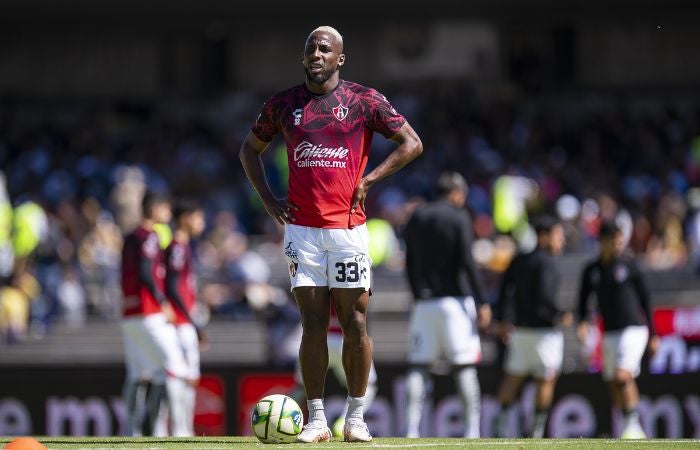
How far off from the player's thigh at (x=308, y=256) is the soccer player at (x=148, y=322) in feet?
16.7

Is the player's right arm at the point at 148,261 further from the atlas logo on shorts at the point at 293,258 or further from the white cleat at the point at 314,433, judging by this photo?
the white cleat at the point at 314,433

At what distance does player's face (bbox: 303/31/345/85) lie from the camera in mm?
8906

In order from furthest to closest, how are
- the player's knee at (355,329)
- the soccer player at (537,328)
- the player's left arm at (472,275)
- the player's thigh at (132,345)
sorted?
the soccer player at (537,328), the player's thigh at (132,345), the player's left arm at (472,275), the player's knee at (355,329)

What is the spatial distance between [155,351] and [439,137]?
47.5 ft

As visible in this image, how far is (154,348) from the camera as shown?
46.3 feet

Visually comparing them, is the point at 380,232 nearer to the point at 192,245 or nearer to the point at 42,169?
the point at 192,245

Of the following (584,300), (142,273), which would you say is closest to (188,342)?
(142,273)

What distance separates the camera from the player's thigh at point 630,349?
1433 centimetres

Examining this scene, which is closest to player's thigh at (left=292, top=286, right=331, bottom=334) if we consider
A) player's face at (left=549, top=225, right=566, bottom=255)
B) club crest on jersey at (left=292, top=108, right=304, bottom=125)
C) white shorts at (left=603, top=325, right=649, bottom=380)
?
club crest on jersey at (left=292, top=108, right=304, bottom=125)

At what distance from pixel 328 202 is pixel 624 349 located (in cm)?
623

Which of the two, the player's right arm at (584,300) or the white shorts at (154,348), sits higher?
the player's right arm at (584,300)

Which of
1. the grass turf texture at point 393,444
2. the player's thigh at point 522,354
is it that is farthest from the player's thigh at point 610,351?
the grass turf texture at point 393,444

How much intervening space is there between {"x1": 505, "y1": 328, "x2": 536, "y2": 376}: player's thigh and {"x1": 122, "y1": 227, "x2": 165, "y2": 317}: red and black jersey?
3.59 m

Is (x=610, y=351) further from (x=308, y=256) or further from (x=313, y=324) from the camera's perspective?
(x=308, y=256)
